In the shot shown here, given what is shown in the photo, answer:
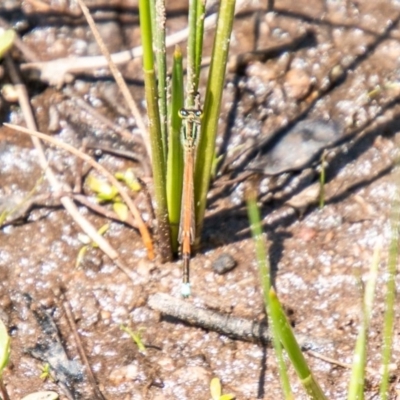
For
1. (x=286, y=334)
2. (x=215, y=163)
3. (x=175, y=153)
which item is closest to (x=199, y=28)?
(x=175, y=153)

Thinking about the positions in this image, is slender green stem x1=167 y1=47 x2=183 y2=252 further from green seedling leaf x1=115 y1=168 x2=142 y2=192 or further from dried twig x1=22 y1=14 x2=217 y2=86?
dried twig x1=22 y1=14 x2=217 y2=86

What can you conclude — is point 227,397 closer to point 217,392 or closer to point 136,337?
point 217,392

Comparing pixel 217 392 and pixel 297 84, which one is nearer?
pixel 217 392

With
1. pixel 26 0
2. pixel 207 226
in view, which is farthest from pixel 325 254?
pixel 26 0

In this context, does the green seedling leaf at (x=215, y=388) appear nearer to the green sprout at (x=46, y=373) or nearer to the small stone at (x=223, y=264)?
the small stone at (x=223, y=264)

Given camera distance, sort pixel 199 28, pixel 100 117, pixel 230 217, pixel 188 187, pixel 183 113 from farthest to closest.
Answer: pixel 100 117
pixel 230 217
pixel 188 187
pixel 183 113
pixel 199 28

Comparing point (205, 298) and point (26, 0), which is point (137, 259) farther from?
point (26, 0)
